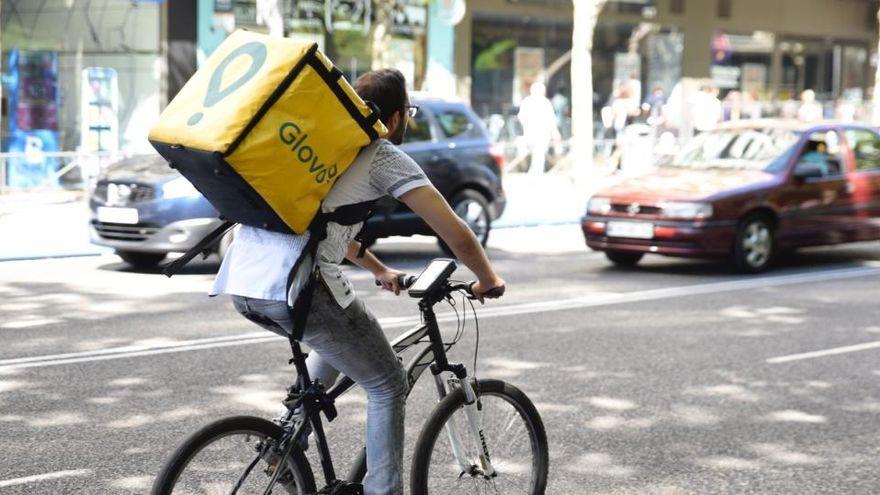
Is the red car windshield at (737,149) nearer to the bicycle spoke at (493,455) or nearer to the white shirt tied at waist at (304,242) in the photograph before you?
the bicycle spoke at (493,455)

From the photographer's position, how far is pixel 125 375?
780 cm

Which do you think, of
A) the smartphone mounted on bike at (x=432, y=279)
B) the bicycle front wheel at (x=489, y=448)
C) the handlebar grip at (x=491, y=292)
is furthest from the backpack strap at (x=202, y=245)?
the bicycle front wheel at (x=489, y=448)

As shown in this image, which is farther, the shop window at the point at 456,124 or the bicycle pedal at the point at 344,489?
the shop window at the point at 456,124

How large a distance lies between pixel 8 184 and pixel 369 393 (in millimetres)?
14699

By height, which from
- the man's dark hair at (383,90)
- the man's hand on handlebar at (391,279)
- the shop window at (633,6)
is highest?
the shop window at (633,6)

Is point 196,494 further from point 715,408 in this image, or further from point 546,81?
point 546,81

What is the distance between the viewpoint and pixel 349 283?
157 inches

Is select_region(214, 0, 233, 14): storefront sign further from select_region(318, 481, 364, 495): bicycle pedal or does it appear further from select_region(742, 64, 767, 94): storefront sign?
select_region(318, 481, 364, 495): bicycle pedal

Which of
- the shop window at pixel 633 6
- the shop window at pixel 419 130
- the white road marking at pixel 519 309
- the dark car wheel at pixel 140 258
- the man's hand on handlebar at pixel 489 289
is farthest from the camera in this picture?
the shop window at pixel 633 6

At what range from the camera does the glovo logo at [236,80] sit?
3709 mm

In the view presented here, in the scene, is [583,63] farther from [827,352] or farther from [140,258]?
[827,352]

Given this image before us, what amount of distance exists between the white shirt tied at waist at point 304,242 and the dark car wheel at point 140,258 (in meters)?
9.71

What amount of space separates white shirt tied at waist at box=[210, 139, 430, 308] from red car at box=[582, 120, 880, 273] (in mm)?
9354

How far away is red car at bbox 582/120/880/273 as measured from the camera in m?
13.1
